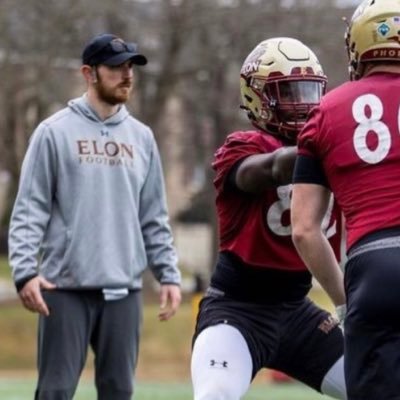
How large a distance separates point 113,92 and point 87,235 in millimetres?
764

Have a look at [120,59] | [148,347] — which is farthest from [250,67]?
[148,347]

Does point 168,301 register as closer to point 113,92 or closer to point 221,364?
point 113,92

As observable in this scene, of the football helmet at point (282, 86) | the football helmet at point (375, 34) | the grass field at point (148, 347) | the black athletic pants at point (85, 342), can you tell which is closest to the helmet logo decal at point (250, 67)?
the football helmet at point (282, 86)

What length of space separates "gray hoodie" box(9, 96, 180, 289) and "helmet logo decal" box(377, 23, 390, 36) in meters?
2.66

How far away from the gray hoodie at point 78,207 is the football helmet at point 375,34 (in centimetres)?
252

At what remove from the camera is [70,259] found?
7.27 metres

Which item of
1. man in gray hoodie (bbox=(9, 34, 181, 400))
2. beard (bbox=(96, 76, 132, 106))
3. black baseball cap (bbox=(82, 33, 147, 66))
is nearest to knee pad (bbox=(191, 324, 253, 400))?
man in gray hoodie (bbox=(9, 34, 181, 400))

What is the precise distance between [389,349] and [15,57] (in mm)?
19465

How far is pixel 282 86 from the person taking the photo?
6027 millimetres

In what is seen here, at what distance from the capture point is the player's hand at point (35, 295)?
711 cm

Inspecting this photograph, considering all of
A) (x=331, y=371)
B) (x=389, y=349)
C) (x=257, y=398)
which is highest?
(x=389, y=349)

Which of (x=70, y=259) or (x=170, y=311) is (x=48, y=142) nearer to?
(x=70, y=259)

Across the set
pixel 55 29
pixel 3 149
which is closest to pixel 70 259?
pixel 55 29

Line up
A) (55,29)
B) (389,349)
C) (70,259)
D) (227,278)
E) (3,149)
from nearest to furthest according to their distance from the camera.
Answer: (389,349), (227,278), (70,259), (55,29), (3,149)
